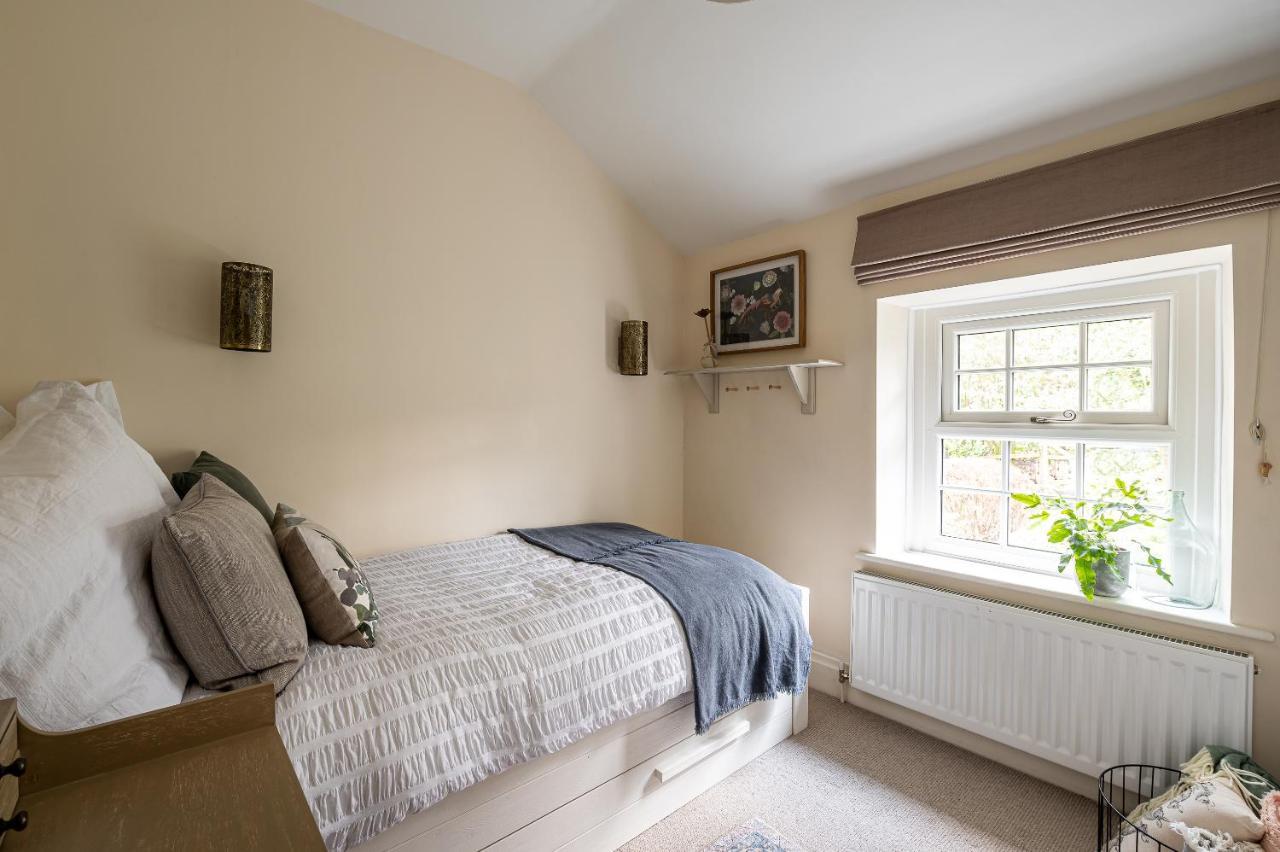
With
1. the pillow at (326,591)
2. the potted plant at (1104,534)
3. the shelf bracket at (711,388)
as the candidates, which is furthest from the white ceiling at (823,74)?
the pillow at (326,591)

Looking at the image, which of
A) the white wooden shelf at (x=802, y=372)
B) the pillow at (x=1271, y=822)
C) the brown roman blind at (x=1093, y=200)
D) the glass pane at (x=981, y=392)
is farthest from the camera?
the white wooden shelf at (x=802, y=372)

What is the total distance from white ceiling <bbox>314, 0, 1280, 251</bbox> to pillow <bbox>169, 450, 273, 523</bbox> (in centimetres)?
167

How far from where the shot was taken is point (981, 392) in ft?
8.18

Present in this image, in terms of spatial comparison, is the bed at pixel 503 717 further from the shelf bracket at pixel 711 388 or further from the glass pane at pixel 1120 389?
the glass pane at pixel 1120 389

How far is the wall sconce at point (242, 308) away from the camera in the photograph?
6.19 feet

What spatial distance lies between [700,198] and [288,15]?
1.75m

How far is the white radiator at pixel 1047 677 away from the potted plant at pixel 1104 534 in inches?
6.0

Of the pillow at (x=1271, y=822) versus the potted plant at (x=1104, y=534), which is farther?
the potted plant at (x=1104, y=534)

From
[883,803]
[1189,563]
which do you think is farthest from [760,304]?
[883,803]

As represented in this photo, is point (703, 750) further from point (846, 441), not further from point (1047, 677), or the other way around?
point (846, 441)

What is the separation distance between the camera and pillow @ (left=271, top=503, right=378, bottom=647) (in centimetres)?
141

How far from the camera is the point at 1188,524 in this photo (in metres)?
1.93

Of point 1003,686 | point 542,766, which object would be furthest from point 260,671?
point 1003,686

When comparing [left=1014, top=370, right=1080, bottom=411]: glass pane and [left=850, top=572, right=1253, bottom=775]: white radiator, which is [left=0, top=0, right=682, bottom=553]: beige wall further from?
[left=1014, top=370, right=1080, bottom=411]: glass pane
